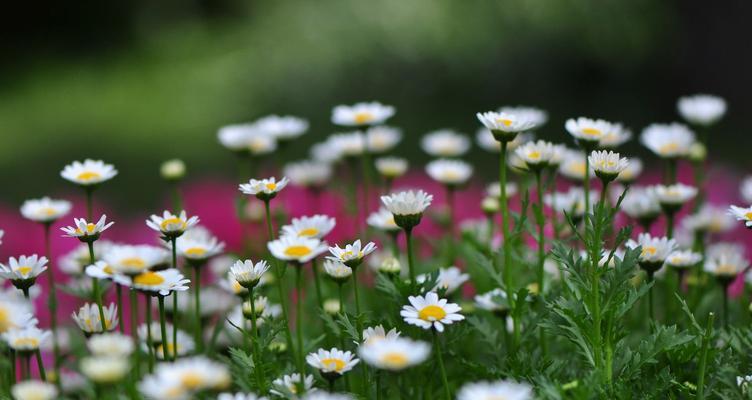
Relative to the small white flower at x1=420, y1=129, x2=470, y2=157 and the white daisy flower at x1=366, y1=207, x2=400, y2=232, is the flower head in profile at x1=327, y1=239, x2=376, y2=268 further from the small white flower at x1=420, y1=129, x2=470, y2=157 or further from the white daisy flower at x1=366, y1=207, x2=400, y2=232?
the small white flower at x1=420, y1=129, x2=470, y2=157

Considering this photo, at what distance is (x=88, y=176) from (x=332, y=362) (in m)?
0.52

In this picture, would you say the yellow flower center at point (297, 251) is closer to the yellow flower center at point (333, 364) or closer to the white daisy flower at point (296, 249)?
the white daisy flower at point (296, 249)

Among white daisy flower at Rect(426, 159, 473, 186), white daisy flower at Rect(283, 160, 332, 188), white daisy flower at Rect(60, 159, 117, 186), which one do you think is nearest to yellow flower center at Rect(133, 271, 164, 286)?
white daisy flower at Rect(60, 159, 117, 186)

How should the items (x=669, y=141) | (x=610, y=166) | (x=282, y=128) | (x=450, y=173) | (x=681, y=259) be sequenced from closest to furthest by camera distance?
1. (x=610, y=166)
2. (x=681, y=259)
3. (x=669, y=141)
4. (x=450, y=173)
5. (x=282, y=128)

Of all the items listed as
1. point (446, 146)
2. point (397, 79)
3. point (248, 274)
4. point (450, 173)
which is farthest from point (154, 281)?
point (397, 79)

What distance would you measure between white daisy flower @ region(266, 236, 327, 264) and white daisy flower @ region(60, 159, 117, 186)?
425 mm

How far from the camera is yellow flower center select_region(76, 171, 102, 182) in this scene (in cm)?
131

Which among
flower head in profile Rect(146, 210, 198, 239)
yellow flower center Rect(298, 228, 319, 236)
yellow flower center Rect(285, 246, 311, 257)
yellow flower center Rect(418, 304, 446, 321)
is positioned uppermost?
flower head in profile Rect(146, 210, 198, 239)

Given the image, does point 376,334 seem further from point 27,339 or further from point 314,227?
point 27,339

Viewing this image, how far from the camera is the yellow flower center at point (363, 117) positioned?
1.61m

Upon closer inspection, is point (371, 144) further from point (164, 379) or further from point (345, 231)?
point (164, 379)

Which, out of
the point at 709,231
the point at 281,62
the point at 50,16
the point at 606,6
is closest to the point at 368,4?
the point at 281,62

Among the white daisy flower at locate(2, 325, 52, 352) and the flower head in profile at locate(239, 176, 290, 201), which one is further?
the flower head in profile at locate(239, 176, 290, 201)

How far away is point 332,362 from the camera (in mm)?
1011
